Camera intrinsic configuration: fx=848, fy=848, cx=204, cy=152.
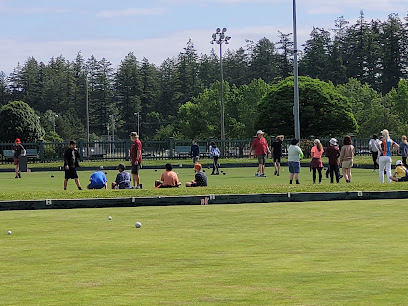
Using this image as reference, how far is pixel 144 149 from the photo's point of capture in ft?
200

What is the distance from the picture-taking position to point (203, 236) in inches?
514

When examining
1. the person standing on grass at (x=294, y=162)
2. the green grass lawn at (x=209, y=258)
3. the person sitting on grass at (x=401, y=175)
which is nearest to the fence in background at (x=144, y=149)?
the person standing on grass at (x=294, y=162)

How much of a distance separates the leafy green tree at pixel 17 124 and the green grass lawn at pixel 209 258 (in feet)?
209

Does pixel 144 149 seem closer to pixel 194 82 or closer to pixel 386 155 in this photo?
pixel 386 155

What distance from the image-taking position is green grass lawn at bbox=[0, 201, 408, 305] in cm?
798

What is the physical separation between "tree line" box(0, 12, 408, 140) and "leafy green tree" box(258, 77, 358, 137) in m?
18.0

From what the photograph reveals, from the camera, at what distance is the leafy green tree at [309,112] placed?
76438 mm

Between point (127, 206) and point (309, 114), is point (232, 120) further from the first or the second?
point (127, 206)

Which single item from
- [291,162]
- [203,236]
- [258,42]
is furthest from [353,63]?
[203,236]

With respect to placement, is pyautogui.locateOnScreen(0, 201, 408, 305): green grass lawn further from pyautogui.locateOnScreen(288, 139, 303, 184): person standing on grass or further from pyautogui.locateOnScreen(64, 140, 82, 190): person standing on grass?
pyautogui.locateOnScreen(288, 139, 303, 184): person standing on grass

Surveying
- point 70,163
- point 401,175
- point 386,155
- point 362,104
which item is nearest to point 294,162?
point 386,155

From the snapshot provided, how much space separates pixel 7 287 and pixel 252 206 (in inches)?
424

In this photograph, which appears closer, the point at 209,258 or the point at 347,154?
the point at 209,258

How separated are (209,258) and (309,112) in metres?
66.7
